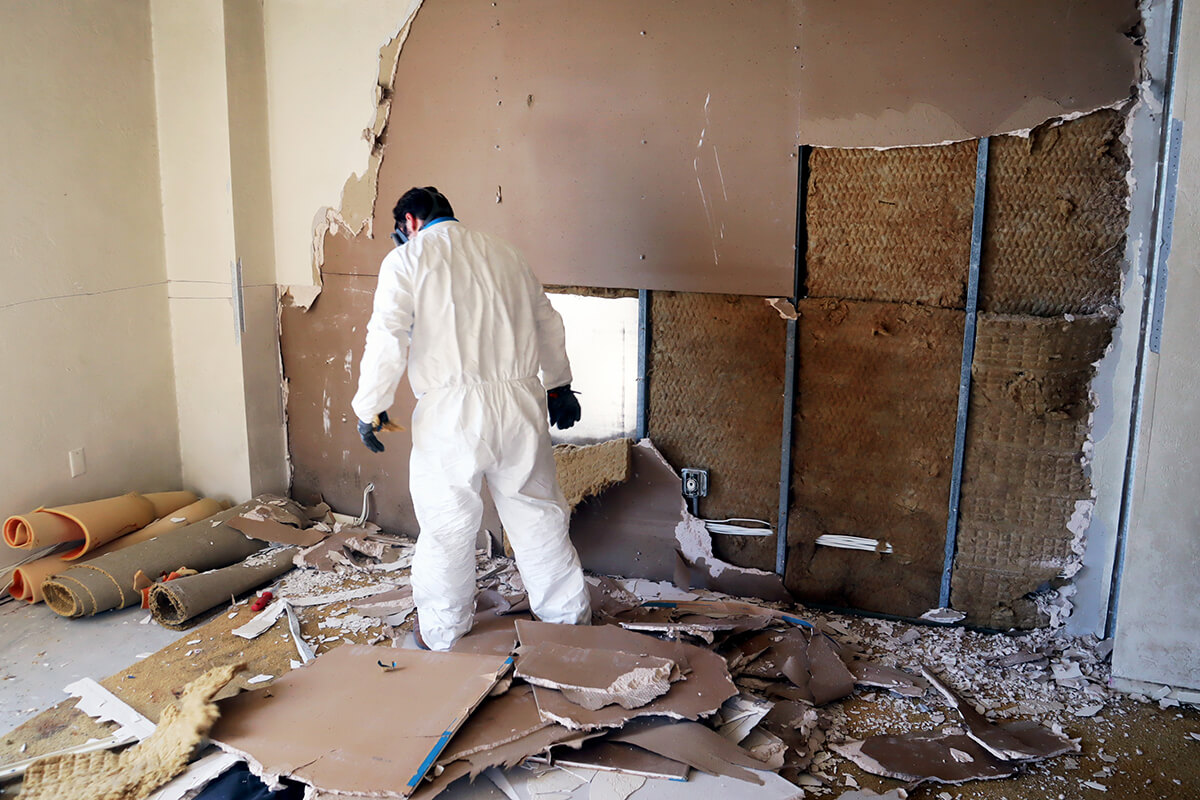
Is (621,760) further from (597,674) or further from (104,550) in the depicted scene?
(104,550)

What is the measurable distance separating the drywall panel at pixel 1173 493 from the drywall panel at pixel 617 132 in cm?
113

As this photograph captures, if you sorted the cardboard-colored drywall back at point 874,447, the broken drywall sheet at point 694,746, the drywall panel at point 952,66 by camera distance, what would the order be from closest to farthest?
the broken drywall sheet at point 694,746
the drywall panel at point 952,66
the cardboard-colored drywall back at point 874,447

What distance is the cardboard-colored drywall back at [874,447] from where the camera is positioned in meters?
2.83

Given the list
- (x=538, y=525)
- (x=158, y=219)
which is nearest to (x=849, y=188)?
(x=538, y=525)

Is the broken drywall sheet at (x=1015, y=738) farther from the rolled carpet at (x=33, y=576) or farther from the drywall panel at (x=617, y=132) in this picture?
the rolled carpet at (x=33, y=576)

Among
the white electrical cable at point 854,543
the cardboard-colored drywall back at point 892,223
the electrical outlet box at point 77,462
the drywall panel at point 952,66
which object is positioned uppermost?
the drywall panel at point 952,66

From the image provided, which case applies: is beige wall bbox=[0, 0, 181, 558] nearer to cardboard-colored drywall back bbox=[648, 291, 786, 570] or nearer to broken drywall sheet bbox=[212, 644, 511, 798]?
broken drywall sheet bbox=[212, 644, 511, 798]

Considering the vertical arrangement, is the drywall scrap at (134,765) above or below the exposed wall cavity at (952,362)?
below

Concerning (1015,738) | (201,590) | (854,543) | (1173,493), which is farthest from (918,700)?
(201,590)

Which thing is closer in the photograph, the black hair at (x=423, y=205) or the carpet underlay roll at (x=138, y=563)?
the black hair at (x=423, y=205)

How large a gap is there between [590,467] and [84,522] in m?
2.07

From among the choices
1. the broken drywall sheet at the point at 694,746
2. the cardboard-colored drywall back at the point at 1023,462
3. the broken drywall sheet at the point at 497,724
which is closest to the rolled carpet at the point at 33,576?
the broken drywall sheet at the point at 497,724

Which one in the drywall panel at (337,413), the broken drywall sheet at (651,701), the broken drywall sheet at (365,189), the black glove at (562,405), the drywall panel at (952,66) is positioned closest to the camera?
the broken drywall sheet at (651,701)

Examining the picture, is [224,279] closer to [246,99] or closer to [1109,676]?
[246,99]
